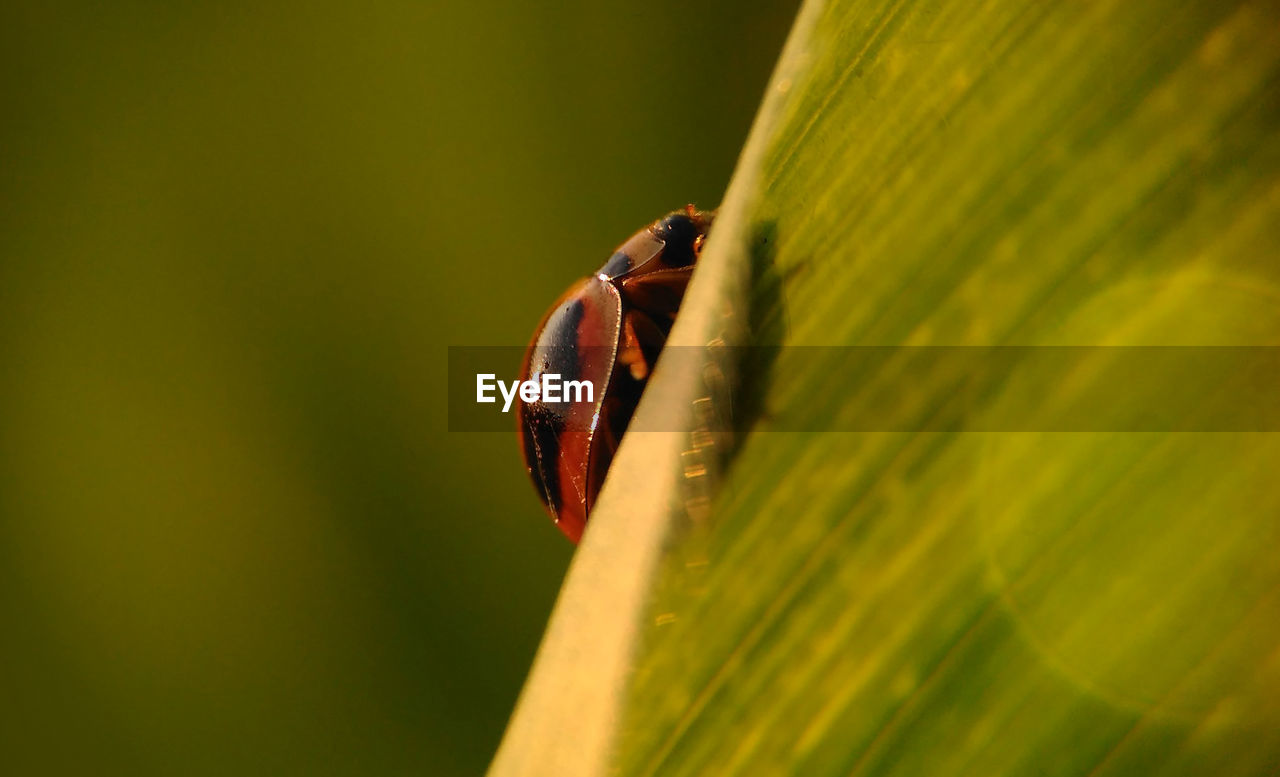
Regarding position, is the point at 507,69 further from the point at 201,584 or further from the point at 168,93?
the point at 201,584

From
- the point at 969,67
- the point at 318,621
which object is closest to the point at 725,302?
the point at 969,67

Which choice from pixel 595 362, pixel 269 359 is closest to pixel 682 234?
pixel 595 362

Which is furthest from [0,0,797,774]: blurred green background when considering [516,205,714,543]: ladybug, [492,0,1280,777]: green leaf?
[492,0,1280,777]: green leaf

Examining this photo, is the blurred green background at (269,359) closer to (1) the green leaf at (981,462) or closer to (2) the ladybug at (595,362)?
(2) the ladybug at (595,362)

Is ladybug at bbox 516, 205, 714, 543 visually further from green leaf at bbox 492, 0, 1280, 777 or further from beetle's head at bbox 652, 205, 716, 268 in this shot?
green leaf at bbox 492, 0, 1280, 777

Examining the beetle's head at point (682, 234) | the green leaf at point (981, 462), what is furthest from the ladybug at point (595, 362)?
the green leaf at point (981, 462)

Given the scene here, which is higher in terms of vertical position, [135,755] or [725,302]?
[725,302]
